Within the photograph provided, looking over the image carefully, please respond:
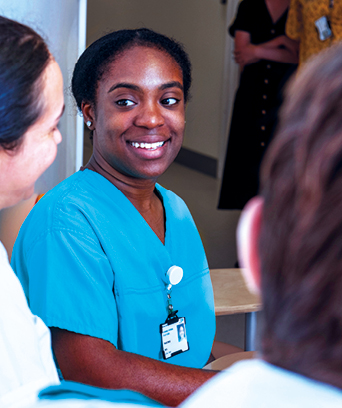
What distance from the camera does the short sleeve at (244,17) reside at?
2.88m

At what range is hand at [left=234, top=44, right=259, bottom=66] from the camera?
293cm

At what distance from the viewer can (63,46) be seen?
201 centimetres

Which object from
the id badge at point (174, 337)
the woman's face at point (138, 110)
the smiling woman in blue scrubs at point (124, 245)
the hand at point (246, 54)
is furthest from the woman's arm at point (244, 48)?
the id badge at point (174, 337)

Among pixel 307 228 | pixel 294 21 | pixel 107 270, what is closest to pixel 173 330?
pixel 107 270

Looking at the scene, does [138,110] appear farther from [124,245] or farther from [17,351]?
[17,351]

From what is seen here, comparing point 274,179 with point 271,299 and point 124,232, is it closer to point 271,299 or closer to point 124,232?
point 271,299

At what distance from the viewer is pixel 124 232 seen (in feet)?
3.69

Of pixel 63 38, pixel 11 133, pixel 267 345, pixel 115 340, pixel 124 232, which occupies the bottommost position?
pixel 115 340

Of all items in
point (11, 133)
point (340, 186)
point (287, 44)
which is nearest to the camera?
point (340, 186)

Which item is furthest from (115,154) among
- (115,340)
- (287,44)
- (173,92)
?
(287,44)

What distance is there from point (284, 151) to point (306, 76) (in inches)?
2.6

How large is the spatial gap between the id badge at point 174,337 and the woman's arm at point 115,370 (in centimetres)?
13

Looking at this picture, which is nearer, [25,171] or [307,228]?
[307,228]

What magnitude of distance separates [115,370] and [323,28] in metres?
2.11
